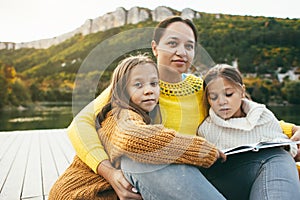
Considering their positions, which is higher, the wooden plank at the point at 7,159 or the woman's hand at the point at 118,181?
the woman's hand at the point at 118,181

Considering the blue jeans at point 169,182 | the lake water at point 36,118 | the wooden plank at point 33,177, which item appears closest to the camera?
the blue jeans at point 169,182

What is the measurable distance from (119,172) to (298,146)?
0.67 meters

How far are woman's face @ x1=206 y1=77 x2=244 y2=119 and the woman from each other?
0.06m

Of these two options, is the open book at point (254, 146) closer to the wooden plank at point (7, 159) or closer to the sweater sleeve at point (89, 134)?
the sweater sleeve at point (89, 134)

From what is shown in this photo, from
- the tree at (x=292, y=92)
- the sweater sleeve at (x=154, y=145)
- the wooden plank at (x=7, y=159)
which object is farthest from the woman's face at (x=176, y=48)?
the tree at (x=292, y=92)

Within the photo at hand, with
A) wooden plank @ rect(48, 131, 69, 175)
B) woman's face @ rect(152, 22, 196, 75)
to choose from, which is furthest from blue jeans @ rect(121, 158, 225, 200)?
wooden plank @ rect(48, 131, 69, 175)

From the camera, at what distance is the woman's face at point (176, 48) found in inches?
42.9

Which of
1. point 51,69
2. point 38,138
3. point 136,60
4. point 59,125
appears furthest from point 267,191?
point 59,125

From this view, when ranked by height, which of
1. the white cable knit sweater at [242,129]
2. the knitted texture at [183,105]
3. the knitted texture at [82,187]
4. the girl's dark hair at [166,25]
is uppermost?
the girl's dark hair at [166,25]

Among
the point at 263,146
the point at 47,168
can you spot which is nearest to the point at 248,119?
the point at 263,146

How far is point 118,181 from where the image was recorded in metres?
0.79

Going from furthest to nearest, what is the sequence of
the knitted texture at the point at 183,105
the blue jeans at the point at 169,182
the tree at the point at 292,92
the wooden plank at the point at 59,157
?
the tree at the point at 292,92
the wooden plank at the point at 59,157
the knitted texture at the point at 183,105
the blue jeans at the point at 169,182

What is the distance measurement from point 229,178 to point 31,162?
2100mm

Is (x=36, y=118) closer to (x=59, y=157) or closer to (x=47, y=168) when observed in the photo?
(x=59, y=157)
